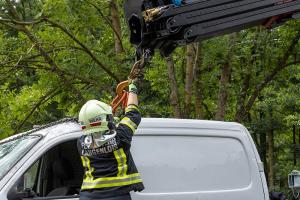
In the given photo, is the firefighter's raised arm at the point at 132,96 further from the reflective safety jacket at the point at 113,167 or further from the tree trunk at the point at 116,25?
the tree trunk at the point at 116,25

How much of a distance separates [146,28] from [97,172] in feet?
4.09

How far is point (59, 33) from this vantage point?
35.6ft

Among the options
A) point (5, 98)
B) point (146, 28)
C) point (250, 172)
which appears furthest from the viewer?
point (5, 98)

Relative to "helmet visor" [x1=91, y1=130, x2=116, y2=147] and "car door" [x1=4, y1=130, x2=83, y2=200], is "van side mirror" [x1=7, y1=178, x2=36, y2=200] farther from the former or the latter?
"helmet visor" [x1=91, y1=130, x2=116, y2=147]

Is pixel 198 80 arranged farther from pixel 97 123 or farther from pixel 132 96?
pixel 97 123

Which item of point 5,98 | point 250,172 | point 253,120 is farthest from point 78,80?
point 253,120

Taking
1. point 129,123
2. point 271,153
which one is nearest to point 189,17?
point 129,123

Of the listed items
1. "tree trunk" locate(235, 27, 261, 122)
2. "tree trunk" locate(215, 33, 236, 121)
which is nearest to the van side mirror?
"tree trunk" locate(215, 33, 236, 121)

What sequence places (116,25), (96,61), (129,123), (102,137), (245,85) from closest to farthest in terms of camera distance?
1. (102,137)
2. (129,123)
3. (96,61)
4. (116,25)
5. (245,85)

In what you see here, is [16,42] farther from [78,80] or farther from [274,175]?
[274,175]

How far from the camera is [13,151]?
514 centimetres

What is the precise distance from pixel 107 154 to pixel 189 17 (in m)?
1.34

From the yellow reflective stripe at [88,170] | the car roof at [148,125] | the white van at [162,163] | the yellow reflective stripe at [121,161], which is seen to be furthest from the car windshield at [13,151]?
the yellow reflective stripe at [121,161]

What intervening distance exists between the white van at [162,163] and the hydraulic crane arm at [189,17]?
93cm
